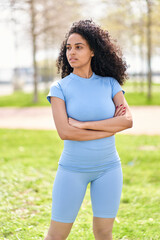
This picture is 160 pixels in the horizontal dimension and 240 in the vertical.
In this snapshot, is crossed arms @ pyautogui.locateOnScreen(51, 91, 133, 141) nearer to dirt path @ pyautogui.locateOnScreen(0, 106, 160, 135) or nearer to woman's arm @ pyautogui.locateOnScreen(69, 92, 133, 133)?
woman's arm @ pyautogui.locateOnScreen(69, 92, 133, 133)

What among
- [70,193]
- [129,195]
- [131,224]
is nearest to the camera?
[70,193]

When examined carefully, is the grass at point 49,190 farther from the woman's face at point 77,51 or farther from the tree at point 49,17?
the tree at point 49,17

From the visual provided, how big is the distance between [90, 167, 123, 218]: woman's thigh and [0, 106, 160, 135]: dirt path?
7248 mm

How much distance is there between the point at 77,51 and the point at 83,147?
0.65 metres

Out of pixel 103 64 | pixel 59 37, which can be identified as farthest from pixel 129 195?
pixel 59 37

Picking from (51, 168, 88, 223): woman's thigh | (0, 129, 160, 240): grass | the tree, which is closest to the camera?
(51, 168, 88, 223): woman's thigh

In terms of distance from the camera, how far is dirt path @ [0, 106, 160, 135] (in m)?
10.2

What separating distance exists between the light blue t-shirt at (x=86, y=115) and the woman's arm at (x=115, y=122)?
0.15ft

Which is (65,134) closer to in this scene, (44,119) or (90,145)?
(90,145)

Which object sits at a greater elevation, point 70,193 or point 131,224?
point 70,193

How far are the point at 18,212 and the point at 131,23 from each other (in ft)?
52.3

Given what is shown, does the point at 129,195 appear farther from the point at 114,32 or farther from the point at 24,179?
the point at 114,32

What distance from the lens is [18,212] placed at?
13.9 ft

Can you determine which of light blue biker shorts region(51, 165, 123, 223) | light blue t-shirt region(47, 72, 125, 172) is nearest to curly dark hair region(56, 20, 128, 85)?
light blue t-shirt region(47, 72, 125, 172)
